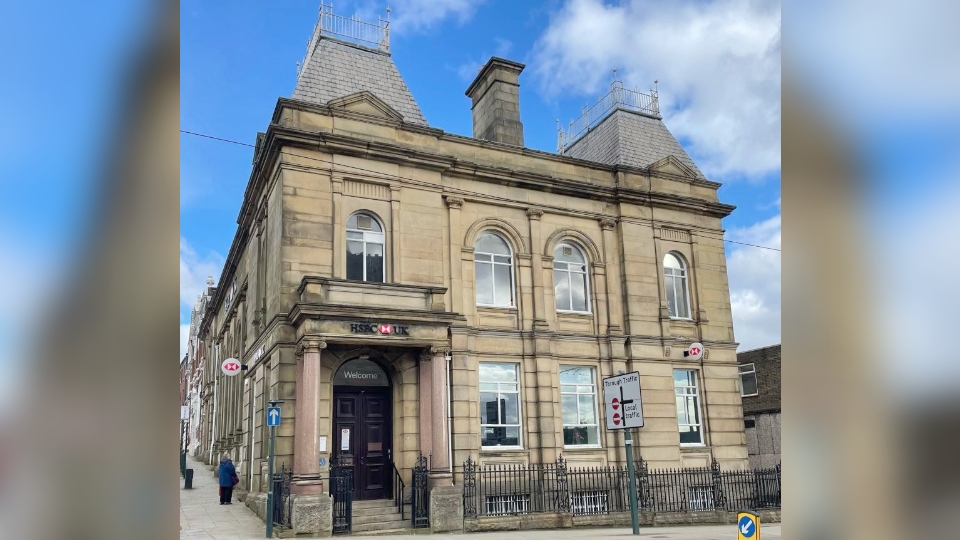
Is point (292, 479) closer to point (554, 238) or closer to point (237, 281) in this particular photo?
point (554, 238)

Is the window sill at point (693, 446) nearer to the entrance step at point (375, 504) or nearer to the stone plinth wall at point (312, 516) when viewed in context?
the entrance step at point (375, 504)

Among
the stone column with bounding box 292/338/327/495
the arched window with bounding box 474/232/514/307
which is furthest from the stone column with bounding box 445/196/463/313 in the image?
the stone column with bounding box 292/338/327/495

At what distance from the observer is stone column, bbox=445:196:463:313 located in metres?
19.3

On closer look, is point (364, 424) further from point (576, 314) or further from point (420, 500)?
point (576, 314)

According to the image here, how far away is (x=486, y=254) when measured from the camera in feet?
67.7

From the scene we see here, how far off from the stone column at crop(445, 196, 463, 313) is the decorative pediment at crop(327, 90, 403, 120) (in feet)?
9.80

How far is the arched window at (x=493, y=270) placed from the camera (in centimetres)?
2036

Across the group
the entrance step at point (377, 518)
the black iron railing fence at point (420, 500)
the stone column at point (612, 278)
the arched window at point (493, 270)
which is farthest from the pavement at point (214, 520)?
the stone column at point (612, 278)

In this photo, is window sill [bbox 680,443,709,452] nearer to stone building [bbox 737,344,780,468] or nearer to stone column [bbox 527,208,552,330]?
stone column [bbox 527,208,552,330]

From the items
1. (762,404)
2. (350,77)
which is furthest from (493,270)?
(762,404)

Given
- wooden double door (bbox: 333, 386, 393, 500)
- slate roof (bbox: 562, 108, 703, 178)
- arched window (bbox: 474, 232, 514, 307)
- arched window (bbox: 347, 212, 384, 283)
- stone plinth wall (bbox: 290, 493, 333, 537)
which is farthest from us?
slate roof (bbox: 562, 108, 703, 178)
